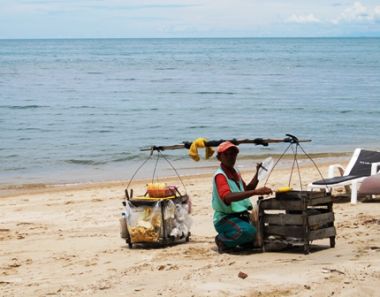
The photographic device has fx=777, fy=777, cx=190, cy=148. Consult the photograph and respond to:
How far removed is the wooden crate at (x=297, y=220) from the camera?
7762 millimetres

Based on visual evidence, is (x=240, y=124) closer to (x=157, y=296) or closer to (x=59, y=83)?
(x=157, y=296)

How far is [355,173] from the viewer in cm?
1220

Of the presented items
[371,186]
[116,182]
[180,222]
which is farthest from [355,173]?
[116,182]

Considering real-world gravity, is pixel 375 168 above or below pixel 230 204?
below

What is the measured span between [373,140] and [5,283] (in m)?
17.6

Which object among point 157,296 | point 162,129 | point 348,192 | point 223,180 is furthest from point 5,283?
point 162,129

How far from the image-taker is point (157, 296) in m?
6.47

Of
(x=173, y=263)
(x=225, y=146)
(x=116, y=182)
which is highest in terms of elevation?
(x=225, y=146)

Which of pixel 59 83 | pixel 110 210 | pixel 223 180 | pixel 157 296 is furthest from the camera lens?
pixel 59 83

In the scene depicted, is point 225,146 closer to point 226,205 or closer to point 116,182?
point 226,205

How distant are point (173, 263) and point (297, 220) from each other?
4.31ft

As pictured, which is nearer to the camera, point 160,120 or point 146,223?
point 146,223

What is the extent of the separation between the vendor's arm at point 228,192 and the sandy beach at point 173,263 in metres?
0.60

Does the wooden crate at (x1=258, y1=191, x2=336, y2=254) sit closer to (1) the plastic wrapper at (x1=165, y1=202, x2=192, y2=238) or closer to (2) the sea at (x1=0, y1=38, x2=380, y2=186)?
(2) the sea at (x1=0, y1=38, x2=380, y2=186)
